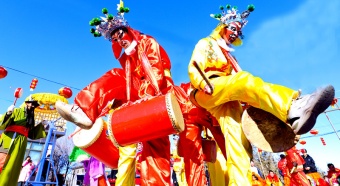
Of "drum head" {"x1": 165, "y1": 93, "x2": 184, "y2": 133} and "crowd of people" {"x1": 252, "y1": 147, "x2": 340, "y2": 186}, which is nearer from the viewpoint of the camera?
"drum head" {"x1": 165, "y1": 93, "x2": 184, "y2": 133}

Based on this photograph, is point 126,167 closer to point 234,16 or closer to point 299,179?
point 234,16

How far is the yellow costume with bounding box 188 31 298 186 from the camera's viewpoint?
1651mm

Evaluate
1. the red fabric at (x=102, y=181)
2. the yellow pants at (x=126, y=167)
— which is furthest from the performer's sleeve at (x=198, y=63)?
the red fabric at (x=102, y=181)

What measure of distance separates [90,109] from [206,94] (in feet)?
3.78

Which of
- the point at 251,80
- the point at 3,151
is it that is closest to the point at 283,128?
the point at 251,80

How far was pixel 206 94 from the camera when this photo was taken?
2.13m

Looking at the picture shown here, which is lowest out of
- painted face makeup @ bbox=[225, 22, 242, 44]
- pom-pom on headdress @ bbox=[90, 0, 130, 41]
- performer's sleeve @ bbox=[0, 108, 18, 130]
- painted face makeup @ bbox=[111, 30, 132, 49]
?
performer's sleeve @ bbox=[0, 108, 18, 130]

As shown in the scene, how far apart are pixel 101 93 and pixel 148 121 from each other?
0.97 m

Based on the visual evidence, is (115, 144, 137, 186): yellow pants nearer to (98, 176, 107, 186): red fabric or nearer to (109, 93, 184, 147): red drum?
(109, 93, 184, 147): red drum

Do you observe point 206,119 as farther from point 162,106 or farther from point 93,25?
point 93,25

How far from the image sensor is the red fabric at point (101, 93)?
2.50 meters

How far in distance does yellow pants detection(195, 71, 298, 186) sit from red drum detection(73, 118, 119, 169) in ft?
3.30

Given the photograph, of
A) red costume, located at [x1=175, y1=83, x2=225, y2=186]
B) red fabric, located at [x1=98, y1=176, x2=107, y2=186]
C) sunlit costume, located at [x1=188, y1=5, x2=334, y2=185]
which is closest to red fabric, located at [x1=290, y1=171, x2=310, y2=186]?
red fabric, located at [x1=98, y1=176, x2=107, y2=186]

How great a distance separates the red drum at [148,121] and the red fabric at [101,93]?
1.97 ft
